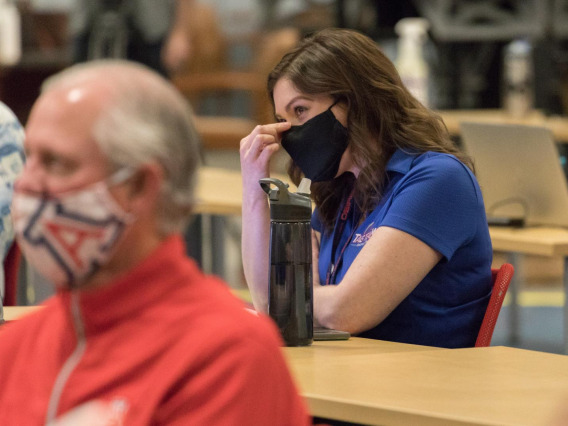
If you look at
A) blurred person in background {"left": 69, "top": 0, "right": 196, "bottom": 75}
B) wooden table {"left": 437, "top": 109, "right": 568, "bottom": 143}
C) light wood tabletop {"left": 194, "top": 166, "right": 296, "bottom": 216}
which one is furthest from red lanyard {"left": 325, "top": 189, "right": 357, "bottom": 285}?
blurred person in background {"left": 69, "top": 0, "right": 196, "bottom": 75}

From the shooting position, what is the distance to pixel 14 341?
4.51 ft

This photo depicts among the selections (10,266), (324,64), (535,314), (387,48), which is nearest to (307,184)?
(324,64)

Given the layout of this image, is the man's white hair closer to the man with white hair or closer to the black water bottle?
the man with white hair

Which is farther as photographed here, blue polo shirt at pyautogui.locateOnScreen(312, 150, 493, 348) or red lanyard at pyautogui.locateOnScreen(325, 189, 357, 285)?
red lanyard at pyautogui.locateOnScreen(325, 189, 357, 285)

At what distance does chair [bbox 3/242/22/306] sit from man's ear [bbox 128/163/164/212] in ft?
5.73

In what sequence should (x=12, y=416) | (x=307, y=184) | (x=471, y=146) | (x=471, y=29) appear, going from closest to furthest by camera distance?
(x=12, y=416) → (x=307, y=184) → (x=471, y=146) → (x=471, y=29)

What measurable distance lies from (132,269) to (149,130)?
0.50 ft

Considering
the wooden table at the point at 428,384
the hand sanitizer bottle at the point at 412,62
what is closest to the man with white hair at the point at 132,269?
the wooden table at the point at 428,384

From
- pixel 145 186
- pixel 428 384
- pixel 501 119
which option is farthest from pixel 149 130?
pixel 501 119

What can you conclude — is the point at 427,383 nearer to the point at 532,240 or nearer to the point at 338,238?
the point at 338,238

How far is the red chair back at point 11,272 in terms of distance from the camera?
286 cm

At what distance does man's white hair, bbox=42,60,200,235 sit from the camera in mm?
1164

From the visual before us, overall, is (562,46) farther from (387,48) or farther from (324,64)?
(324,64)

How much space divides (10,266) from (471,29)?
15.5 ft
